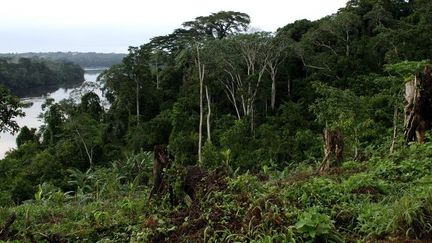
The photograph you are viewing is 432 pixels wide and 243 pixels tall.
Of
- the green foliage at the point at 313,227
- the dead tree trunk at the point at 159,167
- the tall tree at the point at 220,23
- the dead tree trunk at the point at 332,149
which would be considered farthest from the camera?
the tall tree at the point at 220,23

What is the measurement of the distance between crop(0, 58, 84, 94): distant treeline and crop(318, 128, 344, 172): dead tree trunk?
59641mm

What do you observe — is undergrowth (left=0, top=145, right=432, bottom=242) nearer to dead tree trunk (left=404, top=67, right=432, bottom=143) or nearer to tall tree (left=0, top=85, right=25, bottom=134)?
dead tree trunk (left=404, top=67, right=432, bottom=143)

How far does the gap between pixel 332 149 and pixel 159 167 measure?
2.49 m

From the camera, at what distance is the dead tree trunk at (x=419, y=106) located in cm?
620

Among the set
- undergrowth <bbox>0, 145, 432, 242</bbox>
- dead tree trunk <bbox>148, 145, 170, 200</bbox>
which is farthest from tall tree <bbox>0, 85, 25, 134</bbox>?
dead tree trunk <bbox>148, 145, 170, 200</bbox>

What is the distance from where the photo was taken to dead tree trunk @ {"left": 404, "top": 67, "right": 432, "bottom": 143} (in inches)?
244

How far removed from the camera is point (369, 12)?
28344mm

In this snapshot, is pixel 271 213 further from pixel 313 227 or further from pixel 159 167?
pixel 159 167

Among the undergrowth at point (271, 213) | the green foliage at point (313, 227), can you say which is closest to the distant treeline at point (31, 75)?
the undergrowth at point (271, 213)

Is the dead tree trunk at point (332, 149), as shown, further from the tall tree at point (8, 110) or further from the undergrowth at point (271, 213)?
the tall tree at point (8, 110)

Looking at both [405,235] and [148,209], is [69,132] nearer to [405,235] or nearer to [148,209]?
[148,209]

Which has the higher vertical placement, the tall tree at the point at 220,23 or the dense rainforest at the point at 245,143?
the tall tree at the point at 220,23

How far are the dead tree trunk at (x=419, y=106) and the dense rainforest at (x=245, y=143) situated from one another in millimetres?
16

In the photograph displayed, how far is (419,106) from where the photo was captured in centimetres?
627
